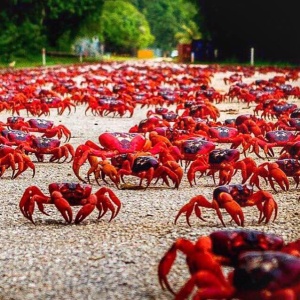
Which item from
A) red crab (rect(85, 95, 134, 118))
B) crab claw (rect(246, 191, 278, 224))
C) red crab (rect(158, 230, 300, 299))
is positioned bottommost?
red crab (rect(85, 95, 134, 118))

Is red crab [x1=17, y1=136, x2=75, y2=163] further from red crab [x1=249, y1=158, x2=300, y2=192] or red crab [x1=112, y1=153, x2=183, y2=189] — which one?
red crab [x1=249, y1=158, x2=300, y2=192]

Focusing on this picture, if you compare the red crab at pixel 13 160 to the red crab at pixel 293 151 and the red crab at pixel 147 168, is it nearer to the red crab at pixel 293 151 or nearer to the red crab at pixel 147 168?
the red crab at pixel 147 168

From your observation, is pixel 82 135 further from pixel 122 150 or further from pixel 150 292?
pixel 150 292

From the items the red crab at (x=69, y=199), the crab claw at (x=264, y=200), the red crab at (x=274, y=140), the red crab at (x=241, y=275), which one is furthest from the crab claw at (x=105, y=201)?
the red crab at (x=274, y=140)

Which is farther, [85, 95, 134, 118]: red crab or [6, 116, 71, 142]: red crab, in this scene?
[85, 95, 134, 118]: red crab

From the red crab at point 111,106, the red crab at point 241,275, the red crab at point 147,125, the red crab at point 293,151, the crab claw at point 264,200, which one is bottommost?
the red crab at point 111,106

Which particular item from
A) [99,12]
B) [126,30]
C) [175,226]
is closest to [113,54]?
[126,30]

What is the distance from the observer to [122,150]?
27.1 ft

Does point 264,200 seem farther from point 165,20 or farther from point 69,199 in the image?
point 165,20

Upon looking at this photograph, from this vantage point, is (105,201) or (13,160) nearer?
(105,201)

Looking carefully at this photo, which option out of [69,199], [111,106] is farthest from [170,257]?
[111,106]

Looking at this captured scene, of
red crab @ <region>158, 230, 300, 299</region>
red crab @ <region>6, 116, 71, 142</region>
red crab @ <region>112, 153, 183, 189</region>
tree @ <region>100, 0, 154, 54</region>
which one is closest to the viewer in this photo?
red crab @ <region>158, 230, 300, 299</region>

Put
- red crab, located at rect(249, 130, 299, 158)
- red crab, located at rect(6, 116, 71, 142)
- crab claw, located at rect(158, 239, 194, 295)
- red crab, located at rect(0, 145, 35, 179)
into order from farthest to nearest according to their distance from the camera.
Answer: red crab, located at rect(6, 116, 71, 142) < red crab, located at rect(249, 130, 299, 158) < red crab, located at rect(0, 145, 35, 179) < crab claw, located at rect(158, 239, 194, 295)

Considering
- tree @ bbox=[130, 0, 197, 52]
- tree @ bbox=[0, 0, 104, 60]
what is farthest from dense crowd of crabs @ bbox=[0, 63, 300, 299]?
tree @ bbox=[130, 0, 197, 52]
